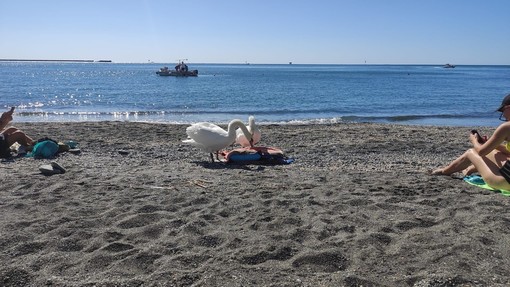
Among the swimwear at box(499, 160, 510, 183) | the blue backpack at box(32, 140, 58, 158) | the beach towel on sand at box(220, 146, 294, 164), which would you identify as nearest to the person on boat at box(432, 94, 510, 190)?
the swimwear at box(499, 160, 510, 183)

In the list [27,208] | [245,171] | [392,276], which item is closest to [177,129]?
[245,171]

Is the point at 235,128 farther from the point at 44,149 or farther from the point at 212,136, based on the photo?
the point at 44,149

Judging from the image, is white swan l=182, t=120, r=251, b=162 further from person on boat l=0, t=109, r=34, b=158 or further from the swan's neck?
person on boat l=0, t=109, r=34, b=158

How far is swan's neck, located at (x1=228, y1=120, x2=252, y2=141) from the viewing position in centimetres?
880

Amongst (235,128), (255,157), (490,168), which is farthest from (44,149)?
(490,168)

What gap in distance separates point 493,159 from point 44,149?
835 centimetres

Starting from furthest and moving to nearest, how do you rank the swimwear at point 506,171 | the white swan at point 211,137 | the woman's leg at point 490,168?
the white swan at point 211,137
the woman's leg at point 490,168
the swimwear at point 506,171

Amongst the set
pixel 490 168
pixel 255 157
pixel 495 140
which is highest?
pixel 495 140

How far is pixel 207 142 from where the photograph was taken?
8719 millimetres

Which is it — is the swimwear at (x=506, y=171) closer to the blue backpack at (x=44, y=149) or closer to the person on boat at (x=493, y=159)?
the person on boat at (x=493, y=159)

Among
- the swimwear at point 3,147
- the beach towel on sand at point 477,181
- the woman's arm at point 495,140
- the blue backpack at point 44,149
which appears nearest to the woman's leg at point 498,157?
the woman's arm at point 495,140

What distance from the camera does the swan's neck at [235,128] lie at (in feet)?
28.9

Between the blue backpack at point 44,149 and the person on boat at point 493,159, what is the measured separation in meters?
7.70

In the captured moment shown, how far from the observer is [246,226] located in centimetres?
487
